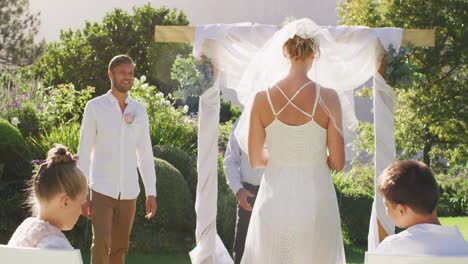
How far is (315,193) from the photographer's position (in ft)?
13.5

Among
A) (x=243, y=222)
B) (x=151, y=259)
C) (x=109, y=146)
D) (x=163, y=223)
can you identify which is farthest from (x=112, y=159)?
(x=163, y=223)

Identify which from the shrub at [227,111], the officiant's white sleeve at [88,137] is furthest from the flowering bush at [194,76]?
the shrub at [227,111]

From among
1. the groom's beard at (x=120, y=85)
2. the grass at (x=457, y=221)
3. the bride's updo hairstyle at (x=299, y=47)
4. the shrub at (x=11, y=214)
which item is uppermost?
the bride's updo hairstyle at (x=299, y=47)

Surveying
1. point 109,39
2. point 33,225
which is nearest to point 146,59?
point 109,39

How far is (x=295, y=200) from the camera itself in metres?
4.10

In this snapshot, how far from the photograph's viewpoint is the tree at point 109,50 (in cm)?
3441

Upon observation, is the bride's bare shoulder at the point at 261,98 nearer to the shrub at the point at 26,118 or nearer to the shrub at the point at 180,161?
the shrub at the point at 180,161

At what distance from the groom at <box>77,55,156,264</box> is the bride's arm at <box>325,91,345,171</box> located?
5.78ft

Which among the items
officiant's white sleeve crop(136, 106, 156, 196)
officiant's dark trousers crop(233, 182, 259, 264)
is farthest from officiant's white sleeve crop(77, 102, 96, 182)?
officiant's dark trousers crop(233, 182, 259, 264)

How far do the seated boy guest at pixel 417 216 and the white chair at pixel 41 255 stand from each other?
1.04 m

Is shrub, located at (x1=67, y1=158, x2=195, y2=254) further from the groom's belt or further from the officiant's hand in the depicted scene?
the officiant's hand

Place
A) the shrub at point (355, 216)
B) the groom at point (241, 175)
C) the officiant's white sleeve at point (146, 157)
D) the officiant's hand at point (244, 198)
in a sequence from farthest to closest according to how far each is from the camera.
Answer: the shrub at point (355, 216) < the officiant's white sleeve at point (146, 157) < the groom at point (241, 175) < the officiant's hand at point (244, 198)

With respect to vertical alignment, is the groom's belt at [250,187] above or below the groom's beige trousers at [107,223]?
above

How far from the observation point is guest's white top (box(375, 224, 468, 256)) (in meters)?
2.68
